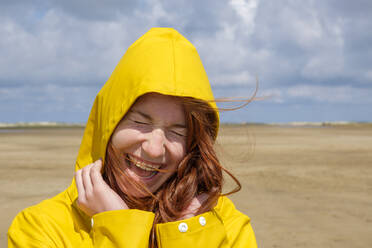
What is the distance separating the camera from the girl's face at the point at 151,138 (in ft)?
6.46

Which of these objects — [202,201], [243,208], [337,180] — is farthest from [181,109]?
[337,180]

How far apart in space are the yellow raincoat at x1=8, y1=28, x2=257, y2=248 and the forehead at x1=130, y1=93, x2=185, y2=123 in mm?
82

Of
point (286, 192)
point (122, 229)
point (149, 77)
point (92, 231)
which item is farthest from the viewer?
point (286, 192)

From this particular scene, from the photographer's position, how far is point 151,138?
6.37 ft

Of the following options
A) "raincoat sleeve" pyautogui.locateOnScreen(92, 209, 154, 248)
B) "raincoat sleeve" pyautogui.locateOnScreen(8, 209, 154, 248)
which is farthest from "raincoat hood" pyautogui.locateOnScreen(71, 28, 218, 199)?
"raincoat sleeve" pyautogui.locateOnScreen(92, 209, 154, 248)

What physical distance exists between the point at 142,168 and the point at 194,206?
36cm

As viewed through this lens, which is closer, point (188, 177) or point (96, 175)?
Answer: point (96, 175)

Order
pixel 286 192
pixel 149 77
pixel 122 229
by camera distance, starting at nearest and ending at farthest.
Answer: pixel 122 229, pixel 149 77, pixel 286 192

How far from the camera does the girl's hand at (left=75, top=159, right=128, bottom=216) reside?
1.83 metres

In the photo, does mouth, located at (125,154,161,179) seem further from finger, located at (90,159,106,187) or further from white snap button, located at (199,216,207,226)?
white snap button, located at (199,216,207,226)

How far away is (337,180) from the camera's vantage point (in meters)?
9.69

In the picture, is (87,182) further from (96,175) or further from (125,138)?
(125,138)

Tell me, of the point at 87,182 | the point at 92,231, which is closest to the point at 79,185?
the point at 87,182

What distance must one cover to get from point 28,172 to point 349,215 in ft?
28.7
